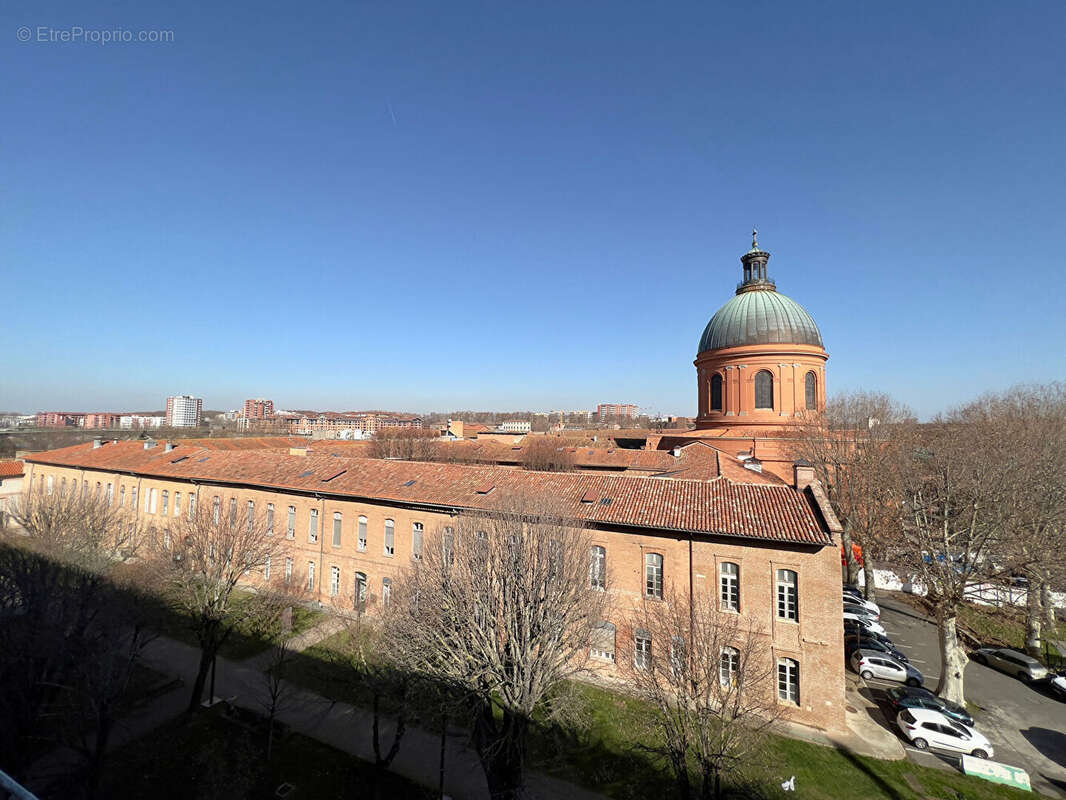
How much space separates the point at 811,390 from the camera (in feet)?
133

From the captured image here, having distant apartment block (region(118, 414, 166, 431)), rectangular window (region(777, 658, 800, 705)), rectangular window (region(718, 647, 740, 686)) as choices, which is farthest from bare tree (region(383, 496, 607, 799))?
distant apartment block (region(118, 414, 166, 431))

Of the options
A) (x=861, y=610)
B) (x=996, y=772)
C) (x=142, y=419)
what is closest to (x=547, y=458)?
(x=861, y=610)

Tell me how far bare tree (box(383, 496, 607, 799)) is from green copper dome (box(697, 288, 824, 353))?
3289cm

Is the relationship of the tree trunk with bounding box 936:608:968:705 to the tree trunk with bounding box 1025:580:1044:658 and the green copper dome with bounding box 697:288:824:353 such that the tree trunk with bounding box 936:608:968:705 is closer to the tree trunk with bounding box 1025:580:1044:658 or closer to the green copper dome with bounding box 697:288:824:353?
the tree trunk with bounding box 1025:580:1044:658

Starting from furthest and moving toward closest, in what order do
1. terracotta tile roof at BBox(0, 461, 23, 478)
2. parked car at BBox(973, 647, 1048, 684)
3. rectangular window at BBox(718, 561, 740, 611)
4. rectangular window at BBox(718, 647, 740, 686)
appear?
terracotta tile roof at BBox(0, 461, 23, 478) < parked car at BBox(973, 647, 1048, 684) < rectangular window at BBox(718, 561, 740, 611) < rectangular window at BBox(718, 647, 740, 686)

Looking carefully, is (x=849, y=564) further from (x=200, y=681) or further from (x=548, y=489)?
(x=200, y=681)

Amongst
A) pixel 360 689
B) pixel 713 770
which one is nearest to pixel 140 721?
pixel 360 689

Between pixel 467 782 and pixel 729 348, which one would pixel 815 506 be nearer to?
pixel 467 782

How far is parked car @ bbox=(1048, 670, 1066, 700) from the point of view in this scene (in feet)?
64.8

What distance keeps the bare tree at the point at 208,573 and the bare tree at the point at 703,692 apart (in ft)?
48.8

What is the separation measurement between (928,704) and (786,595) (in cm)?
730

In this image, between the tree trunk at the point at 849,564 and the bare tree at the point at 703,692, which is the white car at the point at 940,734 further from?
the tree trunk at the point at 849,564

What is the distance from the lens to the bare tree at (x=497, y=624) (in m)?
12.5

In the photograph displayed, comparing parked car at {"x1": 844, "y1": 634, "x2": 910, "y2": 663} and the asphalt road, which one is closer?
the asphalt road
